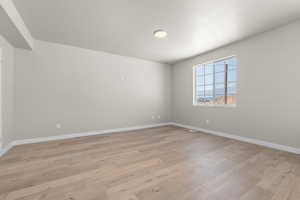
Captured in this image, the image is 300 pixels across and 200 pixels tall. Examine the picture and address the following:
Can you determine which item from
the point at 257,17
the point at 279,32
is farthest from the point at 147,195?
the point at 279,32

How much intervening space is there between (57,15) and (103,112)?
8.27 ft

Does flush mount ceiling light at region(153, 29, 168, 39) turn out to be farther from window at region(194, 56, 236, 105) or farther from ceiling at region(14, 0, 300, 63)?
window at region(194, 56, 236, 105)

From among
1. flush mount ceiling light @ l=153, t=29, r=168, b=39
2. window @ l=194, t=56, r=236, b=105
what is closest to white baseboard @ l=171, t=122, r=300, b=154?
window @ l=194, t=56, r=236, b=105

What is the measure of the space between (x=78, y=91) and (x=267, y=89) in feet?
15.5

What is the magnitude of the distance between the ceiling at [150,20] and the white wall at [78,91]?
502 mm

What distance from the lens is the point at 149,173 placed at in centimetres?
166

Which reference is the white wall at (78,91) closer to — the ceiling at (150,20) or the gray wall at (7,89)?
the gray wall at (7,89)

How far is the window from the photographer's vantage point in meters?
3.39

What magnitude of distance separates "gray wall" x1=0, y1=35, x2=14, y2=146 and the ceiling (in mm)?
632

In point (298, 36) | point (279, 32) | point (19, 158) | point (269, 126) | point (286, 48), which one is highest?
point (279, 32)

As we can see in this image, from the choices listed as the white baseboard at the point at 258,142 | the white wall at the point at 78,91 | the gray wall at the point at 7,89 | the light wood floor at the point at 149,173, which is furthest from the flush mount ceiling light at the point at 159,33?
the white baseboard at the point at 258,142

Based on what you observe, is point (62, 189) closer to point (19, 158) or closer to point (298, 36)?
point (19, 158)

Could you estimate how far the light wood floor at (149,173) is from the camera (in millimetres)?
1292

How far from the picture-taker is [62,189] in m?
1.35
